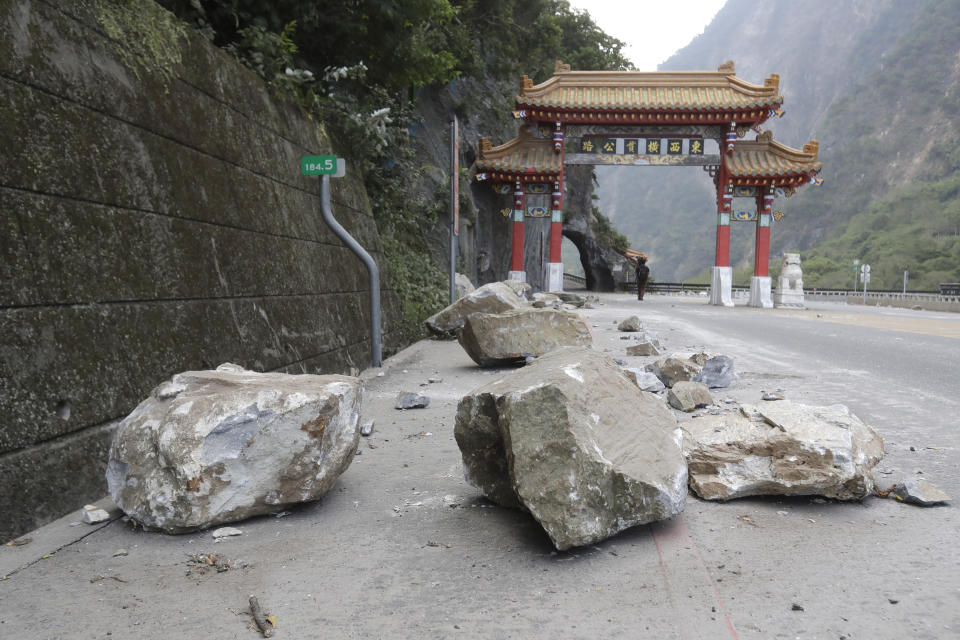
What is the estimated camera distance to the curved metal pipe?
5211 millimetres

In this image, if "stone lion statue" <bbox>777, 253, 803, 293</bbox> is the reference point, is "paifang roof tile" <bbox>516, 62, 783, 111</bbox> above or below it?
above

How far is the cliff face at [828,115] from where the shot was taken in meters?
63.6

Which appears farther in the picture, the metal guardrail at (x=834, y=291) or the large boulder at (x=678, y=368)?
the metal guardrail at (x=834, y=291)

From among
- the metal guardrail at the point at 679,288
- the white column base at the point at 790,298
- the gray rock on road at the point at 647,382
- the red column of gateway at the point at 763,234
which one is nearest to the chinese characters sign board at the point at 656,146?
the red column of gateway at the point at 763,234

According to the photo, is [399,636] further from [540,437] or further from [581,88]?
[581,88]

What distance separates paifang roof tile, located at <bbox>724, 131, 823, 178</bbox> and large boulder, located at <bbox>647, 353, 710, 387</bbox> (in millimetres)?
14200

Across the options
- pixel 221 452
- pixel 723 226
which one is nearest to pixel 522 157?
pixel 723 226

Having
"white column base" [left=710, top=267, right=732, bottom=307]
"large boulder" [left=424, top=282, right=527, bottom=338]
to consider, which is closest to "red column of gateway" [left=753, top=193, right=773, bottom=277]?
"white column base" [left=710, top=267, right=732, bottom=307]

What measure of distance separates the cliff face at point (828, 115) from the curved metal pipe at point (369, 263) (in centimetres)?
5580

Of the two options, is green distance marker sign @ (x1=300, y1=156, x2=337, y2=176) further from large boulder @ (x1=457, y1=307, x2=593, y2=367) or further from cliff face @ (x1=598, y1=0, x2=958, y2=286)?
cliff face @ (x1=598, y1=0, x2=958, y2=286)

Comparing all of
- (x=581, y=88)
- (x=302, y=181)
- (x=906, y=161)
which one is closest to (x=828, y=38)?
(x=906, y=161)

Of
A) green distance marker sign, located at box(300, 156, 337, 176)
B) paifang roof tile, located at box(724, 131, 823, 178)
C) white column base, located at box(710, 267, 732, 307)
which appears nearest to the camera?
green distance marker sign, located at box(300, 156, 337, 176)

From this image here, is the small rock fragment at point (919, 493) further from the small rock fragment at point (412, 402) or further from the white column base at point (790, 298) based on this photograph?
the white column base at point (790, 298)

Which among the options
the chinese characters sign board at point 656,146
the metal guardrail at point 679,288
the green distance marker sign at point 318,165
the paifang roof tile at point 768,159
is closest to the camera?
the green distance marker sign at point 318,165
